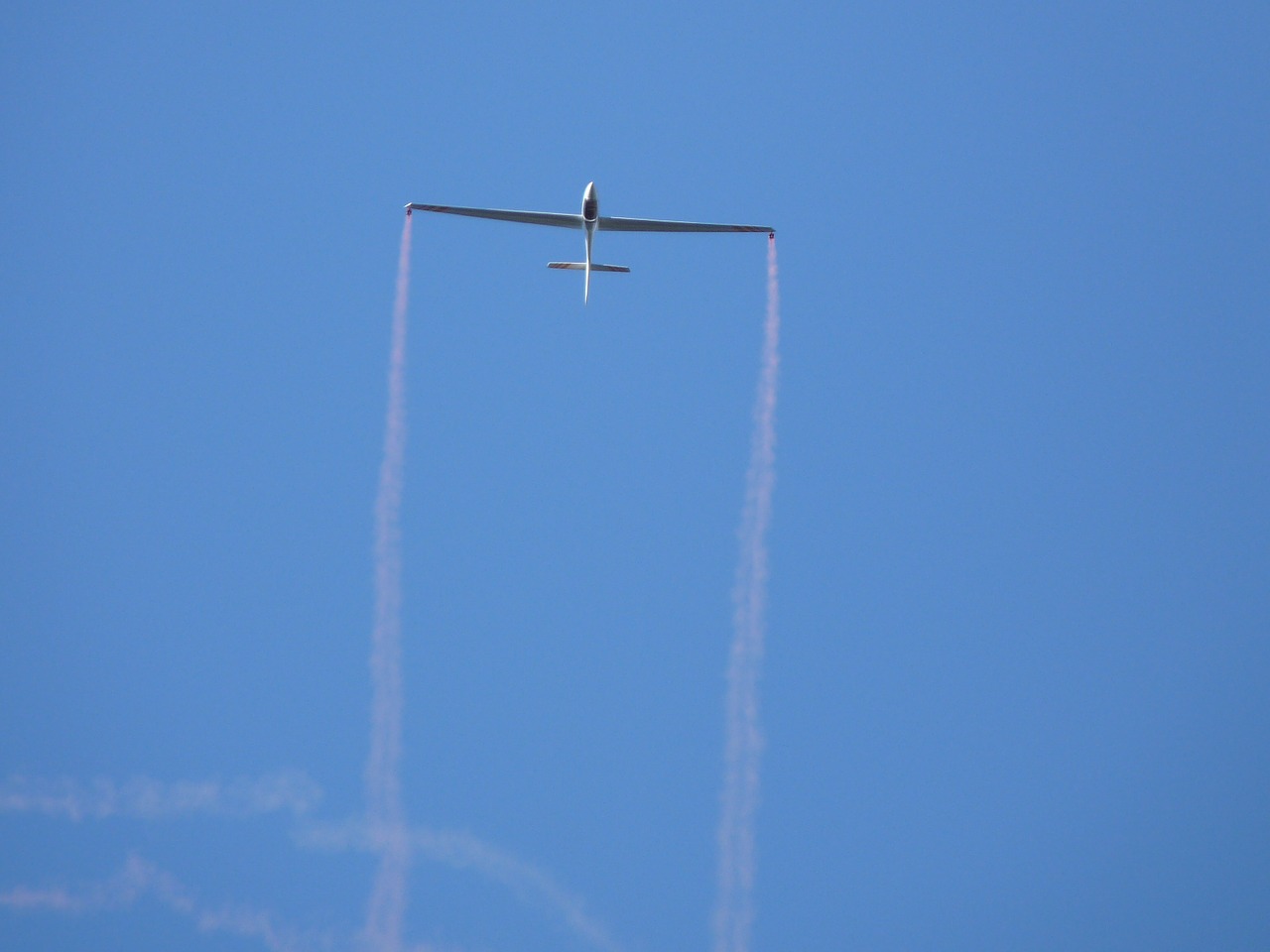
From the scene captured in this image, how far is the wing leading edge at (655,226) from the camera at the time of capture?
250 ft

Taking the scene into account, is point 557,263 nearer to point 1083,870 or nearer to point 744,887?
point 744,887

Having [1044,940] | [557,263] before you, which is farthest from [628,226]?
[1044,940]

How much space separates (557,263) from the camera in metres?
77.0

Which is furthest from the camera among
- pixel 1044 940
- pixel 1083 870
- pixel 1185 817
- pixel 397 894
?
pixel 1185 817

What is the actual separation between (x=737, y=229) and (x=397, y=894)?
121 feet

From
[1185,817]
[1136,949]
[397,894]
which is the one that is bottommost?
[397,894]

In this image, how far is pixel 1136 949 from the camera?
153m

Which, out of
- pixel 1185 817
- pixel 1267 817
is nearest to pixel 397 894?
pixel 1185 817

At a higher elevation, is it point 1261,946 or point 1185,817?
point 1185,817

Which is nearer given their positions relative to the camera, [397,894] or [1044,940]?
[397,894]

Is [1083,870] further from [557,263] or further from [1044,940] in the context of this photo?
[557,263]

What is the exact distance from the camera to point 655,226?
78.8 metres

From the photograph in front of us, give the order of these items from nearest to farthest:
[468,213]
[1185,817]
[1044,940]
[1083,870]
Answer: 1. [468,213]
2. [1044,940]
3. [1083,870]
4. [1185,817]

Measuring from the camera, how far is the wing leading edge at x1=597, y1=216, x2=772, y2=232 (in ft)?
250
